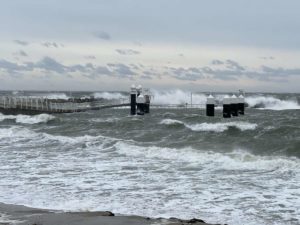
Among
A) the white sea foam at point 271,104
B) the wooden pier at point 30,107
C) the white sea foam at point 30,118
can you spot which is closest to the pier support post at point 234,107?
the white sea foam at point 30,118

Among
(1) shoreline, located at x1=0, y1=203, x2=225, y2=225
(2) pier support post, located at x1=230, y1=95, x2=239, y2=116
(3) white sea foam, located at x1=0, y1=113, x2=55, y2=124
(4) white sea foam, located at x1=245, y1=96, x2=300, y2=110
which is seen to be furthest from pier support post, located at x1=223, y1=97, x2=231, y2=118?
(4) white sea foam, located at x1=245, y1=96, x2=300, y2=110

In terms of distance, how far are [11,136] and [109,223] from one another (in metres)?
19.0

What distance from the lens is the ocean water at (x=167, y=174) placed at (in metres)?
9.22

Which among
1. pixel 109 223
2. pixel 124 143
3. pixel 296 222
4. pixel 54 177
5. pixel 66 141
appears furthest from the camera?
pixel 66 141

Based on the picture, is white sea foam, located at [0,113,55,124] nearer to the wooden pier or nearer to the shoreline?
the wooden pier

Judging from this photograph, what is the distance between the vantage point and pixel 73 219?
7.82 meters

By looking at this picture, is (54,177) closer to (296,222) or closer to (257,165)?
(257,165)

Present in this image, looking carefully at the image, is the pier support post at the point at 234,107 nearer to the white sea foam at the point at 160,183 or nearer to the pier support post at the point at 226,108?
the pier support post at the point at 226,108

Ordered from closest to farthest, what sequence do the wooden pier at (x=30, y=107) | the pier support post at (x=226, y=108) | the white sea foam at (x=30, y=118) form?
the pier support post at (x=226, y=108) < the white sea foam at (x=30, y=118) < the wooden pier at (x=30, y=107)

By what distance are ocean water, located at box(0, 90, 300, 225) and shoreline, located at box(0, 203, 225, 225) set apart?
78 cm

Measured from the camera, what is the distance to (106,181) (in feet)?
39.3

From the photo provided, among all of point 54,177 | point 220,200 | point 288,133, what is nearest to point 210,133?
point 288,133

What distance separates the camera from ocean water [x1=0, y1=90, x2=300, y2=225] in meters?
9.22

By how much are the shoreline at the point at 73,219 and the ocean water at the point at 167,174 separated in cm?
78
